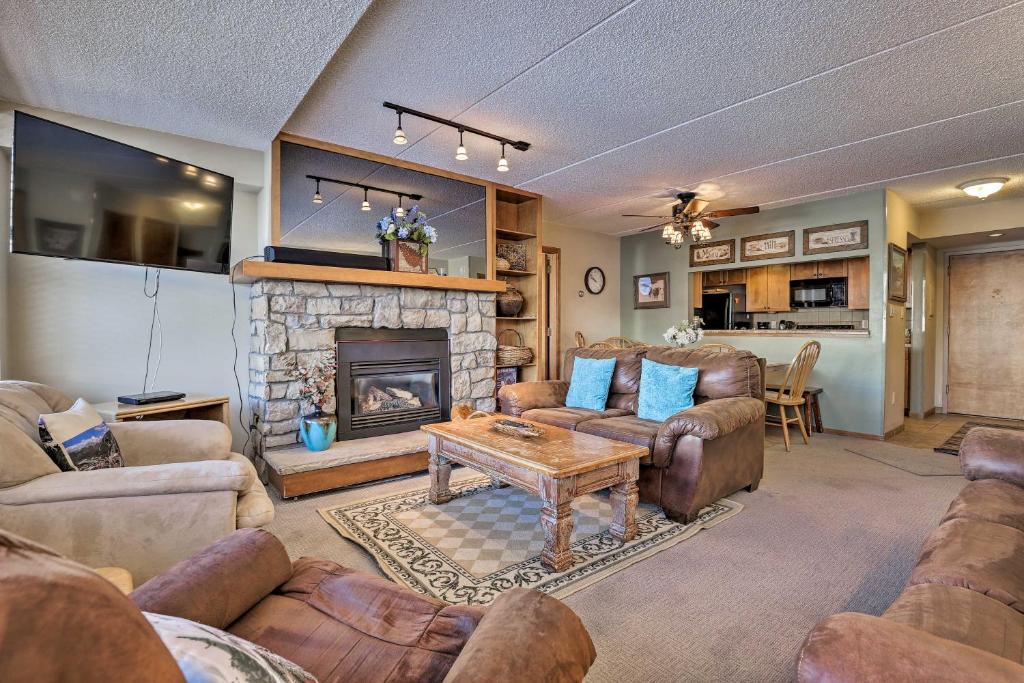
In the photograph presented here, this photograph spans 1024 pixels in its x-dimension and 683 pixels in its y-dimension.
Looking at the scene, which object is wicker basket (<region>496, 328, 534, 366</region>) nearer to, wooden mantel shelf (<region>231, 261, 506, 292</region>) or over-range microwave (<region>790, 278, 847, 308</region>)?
wooden mantel shelf (<region>231, 261, 506, 292</region>)

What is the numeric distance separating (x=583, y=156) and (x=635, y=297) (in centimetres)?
340

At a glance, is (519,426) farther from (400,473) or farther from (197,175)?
(197,175)

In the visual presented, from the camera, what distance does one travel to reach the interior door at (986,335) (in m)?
5.78

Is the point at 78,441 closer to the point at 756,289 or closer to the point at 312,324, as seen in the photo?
the point at 312,324

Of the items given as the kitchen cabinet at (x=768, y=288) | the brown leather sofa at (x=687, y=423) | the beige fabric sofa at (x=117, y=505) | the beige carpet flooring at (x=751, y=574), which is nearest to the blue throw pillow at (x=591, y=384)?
the brown leather sofa at (x=687, y=423)

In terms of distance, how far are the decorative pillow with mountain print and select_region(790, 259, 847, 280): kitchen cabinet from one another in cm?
634

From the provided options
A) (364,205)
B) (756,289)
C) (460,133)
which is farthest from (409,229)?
(756,289)

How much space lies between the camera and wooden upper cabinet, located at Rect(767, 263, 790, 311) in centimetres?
608

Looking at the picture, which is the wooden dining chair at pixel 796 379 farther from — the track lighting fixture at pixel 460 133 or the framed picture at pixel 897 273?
the track lighting fixture at pixel 460 133

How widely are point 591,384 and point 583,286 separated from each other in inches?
118

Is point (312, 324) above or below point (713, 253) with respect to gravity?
below

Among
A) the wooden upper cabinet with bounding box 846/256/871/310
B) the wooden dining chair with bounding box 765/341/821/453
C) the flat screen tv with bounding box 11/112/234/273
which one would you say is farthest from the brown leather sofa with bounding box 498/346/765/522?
the wooden upper cabinet with bounding box 846/256/871/310

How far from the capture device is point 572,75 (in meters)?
2.61

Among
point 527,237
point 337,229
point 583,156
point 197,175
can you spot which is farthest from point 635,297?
point 197,175
